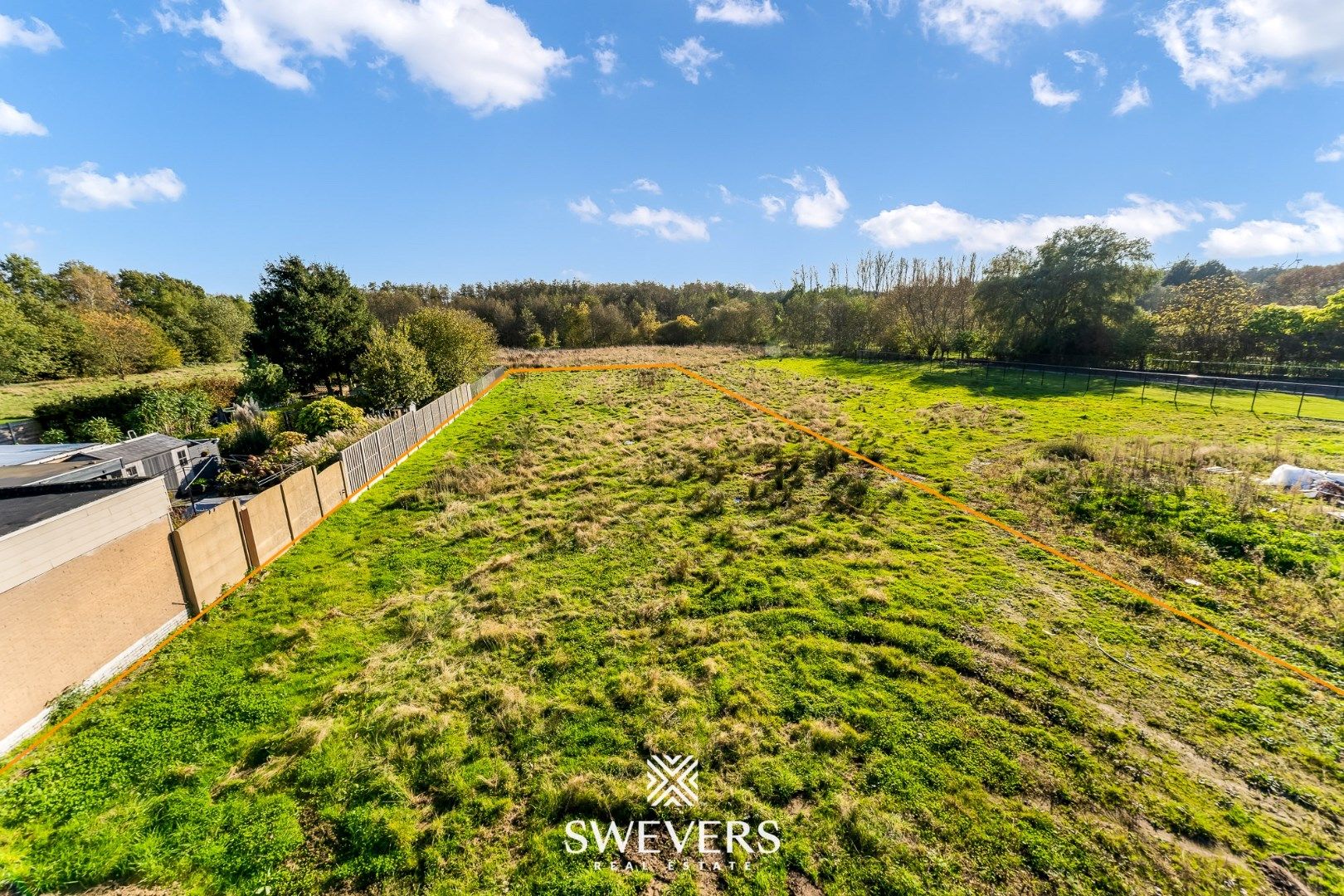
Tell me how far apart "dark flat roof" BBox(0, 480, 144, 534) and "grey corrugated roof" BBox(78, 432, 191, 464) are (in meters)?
6.88

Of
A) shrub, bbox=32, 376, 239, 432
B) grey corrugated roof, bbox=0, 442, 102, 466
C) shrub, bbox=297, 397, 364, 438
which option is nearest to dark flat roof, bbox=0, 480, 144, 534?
grey corrugated roof, bbox=0, 442, 102, 466

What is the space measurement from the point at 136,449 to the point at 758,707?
20.9m

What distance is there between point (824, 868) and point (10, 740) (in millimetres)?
9807

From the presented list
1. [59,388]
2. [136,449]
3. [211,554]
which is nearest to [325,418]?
[136,449]

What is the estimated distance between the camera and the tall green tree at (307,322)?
1056 inches

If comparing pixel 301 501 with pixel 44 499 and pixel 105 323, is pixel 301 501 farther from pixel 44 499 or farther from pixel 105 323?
pixel 105 323

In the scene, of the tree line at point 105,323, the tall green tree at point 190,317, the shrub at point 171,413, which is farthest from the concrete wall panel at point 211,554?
the tall green tree at point 190,317

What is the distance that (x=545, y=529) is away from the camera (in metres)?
11.9

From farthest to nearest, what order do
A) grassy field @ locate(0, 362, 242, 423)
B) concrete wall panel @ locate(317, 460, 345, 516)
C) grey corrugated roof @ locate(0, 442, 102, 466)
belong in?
grassy field @ locate(0, 362, 242, 423), grey corrugated roof @ locate(0, 442, 102, 466), concrete wall panel @ locate(317, 460, 345, 516)

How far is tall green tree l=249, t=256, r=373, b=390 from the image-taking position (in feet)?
88.0

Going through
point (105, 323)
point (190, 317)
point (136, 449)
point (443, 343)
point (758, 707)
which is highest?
point (190, 317)

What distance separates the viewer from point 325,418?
19531 millimetres

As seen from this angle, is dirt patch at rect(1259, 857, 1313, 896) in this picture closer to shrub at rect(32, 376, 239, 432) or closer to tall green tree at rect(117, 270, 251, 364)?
shrub at rect(32, 376, 239, 432)

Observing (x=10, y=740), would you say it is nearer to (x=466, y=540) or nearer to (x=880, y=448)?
(x=466, y=540)
